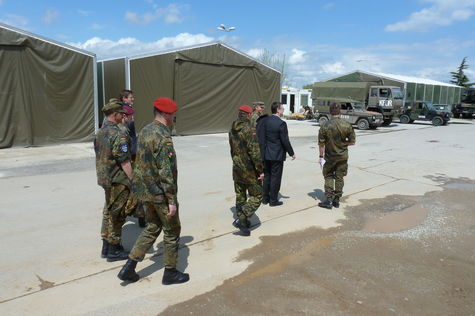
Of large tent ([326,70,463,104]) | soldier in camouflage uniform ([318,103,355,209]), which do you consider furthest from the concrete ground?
large tent ([326,70,463,104])

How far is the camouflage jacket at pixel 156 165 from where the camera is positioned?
10.3ft

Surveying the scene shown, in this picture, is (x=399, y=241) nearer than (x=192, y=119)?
Yes

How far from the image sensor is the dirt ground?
3145 millimetres

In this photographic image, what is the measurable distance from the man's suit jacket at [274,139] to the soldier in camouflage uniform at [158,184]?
260 cm

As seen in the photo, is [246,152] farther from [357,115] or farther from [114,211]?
[357,115]

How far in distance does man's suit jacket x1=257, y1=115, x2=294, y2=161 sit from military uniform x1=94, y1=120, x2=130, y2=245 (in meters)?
2.52

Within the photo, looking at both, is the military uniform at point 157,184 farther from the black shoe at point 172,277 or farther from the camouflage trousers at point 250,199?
the camouflage trousers at point 250,199

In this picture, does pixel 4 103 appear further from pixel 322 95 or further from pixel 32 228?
pixel 322 95

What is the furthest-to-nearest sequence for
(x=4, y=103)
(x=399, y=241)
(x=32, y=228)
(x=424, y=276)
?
(x=4, y=103), (x=32, y=228), (x=399, y=241), (x=424, y=276)

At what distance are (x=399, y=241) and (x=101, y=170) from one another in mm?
3634

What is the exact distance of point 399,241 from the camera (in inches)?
182

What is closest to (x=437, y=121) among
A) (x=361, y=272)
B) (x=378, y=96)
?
(x=378, y=96)

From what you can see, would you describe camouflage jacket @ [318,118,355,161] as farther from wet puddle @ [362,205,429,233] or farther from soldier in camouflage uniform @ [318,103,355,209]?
wet puddle @ [362,205,429,233]

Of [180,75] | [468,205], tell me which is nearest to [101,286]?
[468,205]
